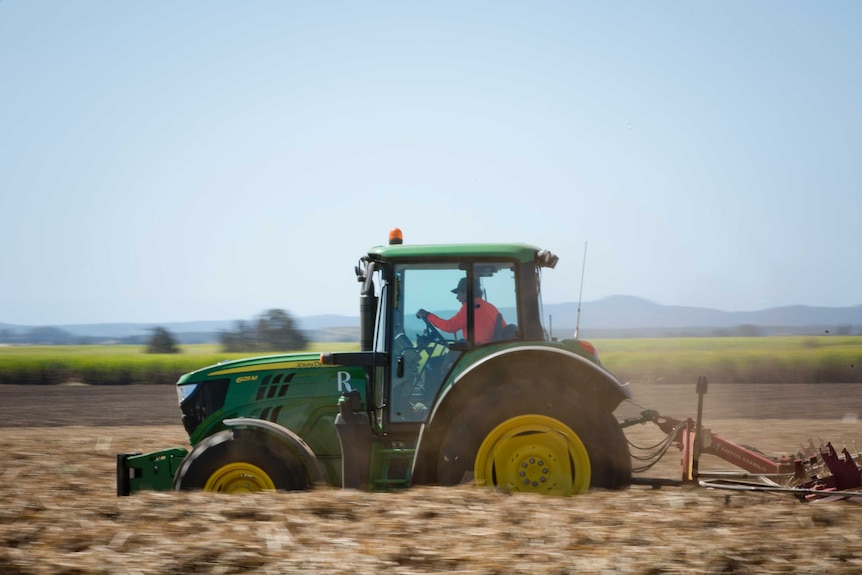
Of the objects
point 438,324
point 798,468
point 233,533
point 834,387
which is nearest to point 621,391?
point 438,324

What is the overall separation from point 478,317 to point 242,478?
6.56 feet

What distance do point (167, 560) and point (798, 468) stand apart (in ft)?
15.4

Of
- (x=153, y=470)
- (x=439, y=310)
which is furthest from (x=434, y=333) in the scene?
(x=153, y=470)

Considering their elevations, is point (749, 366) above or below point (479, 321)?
below

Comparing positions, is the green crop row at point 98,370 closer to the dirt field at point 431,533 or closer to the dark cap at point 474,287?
the dark cap at point 474,287

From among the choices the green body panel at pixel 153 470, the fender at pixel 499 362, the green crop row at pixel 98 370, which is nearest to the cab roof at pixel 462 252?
the fender at pixel 499 362

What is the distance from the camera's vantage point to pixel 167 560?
4.04m

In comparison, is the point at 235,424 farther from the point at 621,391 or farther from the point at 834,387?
the point at 834,387

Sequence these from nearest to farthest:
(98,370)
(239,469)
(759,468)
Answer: (239,469)
(759,468)
(98,370)

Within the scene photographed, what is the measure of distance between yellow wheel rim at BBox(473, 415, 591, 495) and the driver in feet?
2.53

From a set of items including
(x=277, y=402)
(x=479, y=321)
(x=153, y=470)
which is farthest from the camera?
(x=277, y=402)

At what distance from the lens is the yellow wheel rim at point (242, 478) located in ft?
19.5

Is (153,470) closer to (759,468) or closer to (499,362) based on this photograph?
(499,362)

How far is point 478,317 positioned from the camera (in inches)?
243
